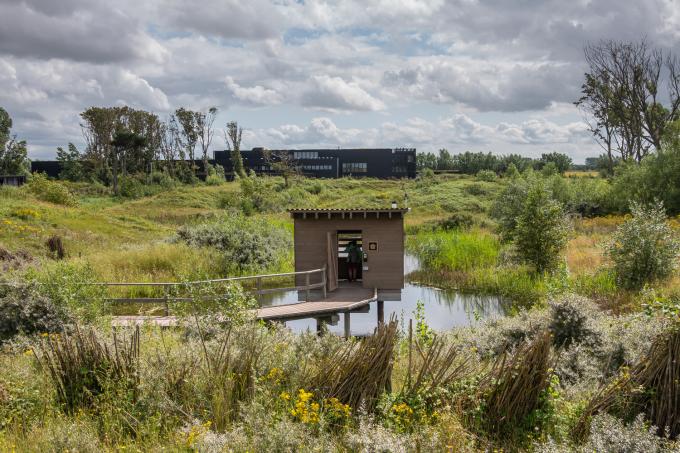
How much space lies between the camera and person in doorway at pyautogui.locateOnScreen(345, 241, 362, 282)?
1839cm

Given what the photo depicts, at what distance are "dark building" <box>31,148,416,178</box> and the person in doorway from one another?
7221 centimetres

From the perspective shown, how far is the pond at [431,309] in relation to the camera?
56.4 feet

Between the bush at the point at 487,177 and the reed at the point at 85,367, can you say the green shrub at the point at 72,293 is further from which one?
the bush at the point at 487,177

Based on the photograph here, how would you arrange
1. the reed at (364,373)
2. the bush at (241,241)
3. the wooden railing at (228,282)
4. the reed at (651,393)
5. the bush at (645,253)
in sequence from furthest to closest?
the bush at (241,241) < the bush at (645,253) < the wooden railing at (228,282) < the reed at (364,373) < the reed at (651,393)

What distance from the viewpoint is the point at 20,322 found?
1037 cm

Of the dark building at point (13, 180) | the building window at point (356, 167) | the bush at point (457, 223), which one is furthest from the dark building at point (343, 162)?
the bush at point (457, 223)

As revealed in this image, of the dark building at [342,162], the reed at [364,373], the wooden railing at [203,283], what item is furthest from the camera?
the dark building at [342,162]

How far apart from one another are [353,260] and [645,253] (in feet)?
29.5

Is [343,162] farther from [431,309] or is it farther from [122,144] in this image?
[431,309]

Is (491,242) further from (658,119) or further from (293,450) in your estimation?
(658,119)

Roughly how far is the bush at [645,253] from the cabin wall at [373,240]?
7293 mm

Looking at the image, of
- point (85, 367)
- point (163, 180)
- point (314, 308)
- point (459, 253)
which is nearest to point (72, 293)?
point (85, 367)

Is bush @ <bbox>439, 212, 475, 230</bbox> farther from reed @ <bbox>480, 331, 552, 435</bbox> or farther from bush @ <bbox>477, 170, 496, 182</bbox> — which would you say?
bush @ <bbox>477, 170, 496, 182</bbox>

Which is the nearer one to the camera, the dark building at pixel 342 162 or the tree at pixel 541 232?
the tree at pixel 541 232
